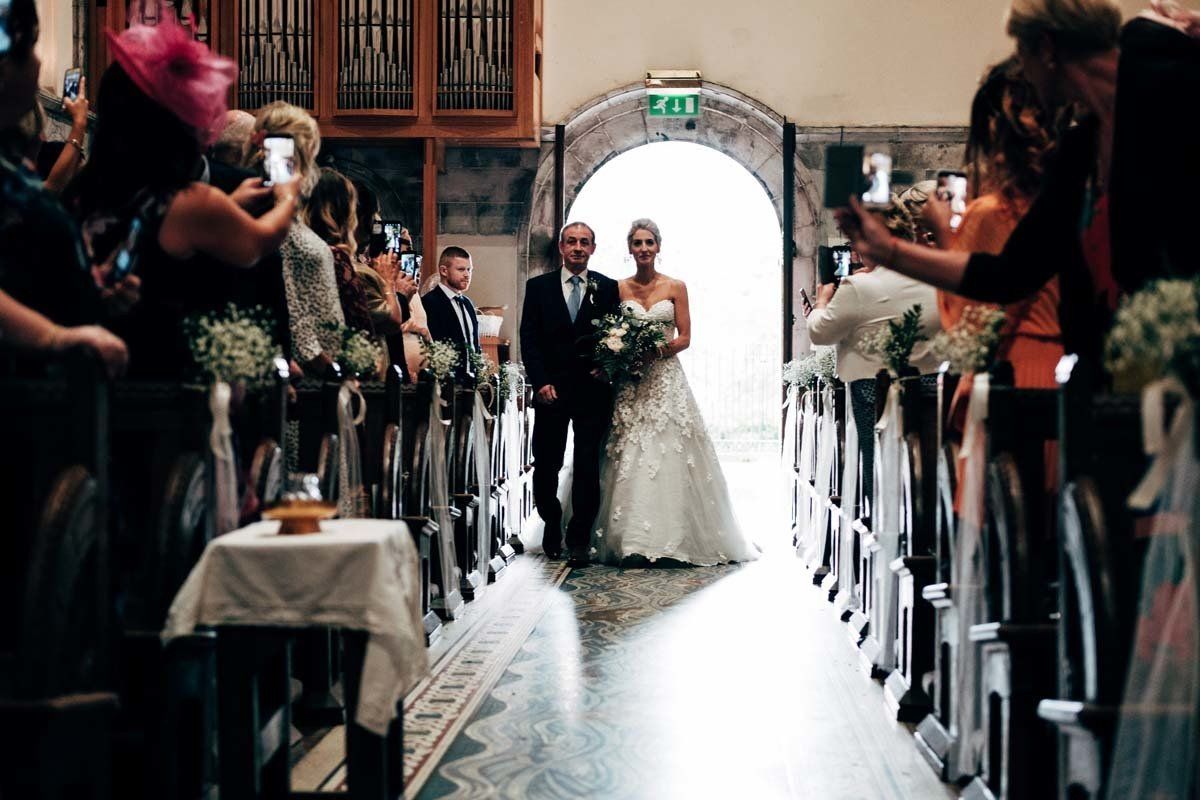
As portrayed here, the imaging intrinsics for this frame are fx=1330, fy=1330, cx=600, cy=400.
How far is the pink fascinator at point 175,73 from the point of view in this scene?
2.94 m

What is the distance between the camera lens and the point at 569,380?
759cm

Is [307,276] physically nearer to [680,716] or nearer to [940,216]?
[680,716]

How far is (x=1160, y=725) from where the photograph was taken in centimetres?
200

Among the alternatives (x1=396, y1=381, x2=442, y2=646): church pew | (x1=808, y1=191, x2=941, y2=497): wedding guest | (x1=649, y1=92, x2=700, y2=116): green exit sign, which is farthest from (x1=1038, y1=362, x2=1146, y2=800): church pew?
(x1=649, y1=92, x2=700, y2=116): green exit sign

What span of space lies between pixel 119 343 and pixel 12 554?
0.43m

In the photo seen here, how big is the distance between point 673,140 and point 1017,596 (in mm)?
Answer: 10145

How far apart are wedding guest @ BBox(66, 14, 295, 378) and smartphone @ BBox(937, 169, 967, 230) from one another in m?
1.76

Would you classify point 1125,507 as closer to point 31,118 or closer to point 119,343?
point 119,343

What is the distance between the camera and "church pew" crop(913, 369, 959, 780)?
3.40 metres

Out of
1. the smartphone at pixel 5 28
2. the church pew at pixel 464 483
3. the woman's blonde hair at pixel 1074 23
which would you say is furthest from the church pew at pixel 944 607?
the church pew at pixel 464 483

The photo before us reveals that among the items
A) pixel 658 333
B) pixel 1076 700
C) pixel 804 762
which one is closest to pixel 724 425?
pixel 658 333

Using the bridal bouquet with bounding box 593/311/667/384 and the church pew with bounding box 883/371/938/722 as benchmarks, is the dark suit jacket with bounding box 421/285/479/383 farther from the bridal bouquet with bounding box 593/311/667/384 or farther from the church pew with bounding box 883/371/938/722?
the church pew with bounding box 883/371/938/722

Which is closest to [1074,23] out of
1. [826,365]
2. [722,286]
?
[826,365]

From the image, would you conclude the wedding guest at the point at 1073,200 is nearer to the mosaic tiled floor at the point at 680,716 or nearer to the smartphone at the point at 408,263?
the mosaic tiled floor at the point at 680,716
